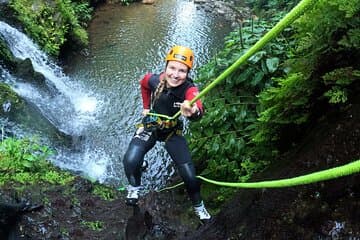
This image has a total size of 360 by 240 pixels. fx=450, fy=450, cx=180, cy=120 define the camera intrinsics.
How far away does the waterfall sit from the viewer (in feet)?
24.5

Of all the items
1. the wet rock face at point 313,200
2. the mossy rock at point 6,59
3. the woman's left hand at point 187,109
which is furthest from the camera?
the mossy rock at point 6,59

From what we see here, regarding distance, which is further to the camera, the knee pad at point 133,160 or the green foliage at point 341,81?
the knee pad at point 133,160

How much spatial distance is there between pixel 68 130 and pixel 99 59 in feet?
12.4

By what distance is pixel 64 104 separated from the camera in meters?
9.50

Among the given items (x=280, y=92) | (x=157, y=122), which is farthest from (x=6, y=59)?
(x=280, y=92)

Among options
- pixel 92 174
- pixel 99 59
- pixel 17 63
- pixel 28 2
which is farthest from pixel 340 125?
pixel 28 2

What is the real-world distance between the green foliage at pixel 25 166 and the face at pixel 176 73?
248 cm

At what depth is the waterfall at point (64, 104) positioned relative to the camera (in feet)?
24.5

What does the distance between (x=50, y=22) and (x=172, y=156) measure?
28.7 ft

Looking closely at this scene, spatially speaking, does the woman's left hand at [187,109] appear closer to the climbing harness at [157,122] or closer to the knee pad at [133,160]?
the climbing harness at [157,122]

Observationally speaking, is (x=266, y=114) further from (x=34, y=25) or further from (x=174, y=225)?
(x=34, y=25)

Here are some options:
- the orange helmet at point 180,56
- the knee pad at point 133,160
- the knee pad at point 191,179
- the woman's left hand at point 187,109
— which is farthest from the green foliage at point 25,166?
the woman's left hand at point 187,109

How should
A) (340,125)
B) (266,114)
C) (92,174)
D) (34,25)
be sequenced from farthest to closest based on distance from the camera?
(34,25) → (92,174) → (266,114) → (340,125)

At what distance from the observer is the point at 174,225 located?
4742 mm
